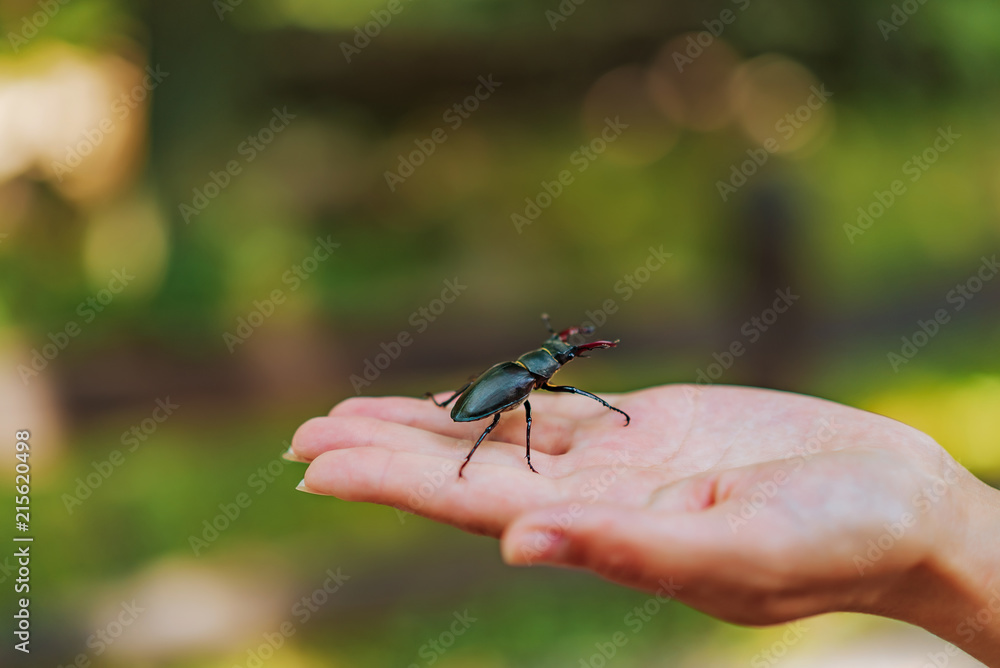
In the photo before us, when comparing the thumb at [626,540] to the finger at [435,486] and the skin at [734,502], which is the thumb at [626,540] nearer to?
the skin at [734,502]

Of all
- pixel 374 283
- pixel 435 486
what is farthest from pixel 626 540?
pixel 374 283

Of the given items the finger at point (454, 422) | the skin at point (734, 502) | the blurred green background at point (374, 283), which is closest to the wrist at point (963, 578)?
the skin at point (734, 502)

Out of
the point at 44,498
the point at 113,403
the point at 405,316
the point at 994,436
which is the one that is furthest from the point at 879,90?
the point at 44,498

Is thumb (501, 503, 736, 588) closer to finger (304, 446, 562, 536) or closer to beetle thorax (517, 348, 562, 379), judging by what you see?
finger (304, 446, 562, 536)

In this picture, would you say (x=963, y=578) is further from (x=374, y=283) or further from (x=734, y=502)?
(x=374, y=283)

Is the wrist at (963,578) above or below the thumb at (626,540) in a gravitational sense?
above
